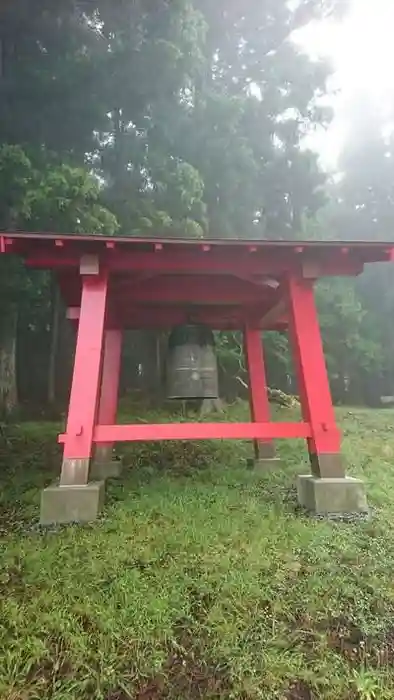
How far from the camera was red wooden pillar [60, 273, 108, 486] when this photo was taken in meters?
4.46

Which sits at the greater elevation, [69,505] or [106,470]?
[106,470]

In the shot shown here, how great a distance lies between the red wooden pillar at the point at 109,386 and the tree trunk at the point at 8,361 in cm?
399

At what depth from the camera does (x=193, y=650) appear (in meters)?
2.86

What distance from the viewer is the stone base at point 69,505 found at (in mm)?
4324

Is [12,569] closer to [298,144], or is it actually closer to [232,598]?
[232,598]

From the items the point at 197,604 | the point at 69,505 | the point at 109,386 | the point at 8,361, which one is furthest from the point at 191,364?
the point at 8,361

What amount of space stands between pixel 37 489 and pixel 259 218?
Result: 10164mm

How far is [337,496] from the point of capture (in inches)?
181

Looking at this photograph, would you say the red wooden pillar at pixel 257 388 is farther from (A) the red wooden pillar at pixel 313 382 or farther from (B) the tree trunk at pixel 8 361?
(B) the tree trunk at pixel 8 361

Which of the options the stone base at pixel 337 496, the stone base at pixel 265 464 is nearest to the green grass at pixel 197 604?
the stone base at pixel 337 496

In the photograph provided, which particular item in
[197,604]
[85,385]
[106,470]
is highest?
[85,385]

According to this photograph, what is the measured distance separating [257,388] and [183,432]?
2382mm

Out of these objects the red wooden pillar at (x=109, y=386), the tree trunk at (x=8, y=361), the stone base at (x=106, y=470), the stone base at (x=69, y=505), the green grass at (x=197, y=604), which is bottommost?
the green grass at (x=197, y=604)

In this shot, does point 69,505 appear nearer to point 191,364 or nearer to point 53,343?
point 191,364
